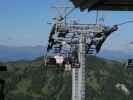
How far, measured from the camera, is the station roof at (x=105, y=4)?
518 centimetres

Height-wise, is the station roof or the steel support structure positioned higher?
the station roof

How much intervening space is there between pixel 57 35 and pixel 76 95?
655cm

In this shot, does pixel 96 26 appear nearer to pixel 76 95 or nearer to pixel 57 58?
pixel 76 95

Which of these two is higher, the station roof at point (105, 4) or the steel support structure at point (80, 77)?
the station roof at point (105, 4)

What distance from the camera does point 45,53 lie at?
5216 centimetres

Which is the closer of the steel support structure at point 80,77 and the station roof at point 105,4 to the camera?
the station roof at point 105,4

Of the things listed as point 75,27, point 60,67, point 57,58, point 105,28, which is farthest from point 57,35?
point 57,58

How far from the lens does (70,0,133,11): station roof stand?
204 inches

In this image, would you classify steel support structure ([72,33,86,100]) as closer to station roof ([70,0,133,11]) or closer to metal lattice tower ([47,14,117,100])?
metal lattice tower ([47,14,117,100])

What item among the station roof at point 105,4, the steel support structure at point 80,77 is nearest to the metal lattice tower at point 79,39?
the steel support structure at point 80,77

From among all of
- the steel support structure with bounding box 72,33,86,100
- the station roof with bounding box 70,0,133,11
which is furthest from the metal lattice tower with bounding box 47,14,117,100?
the station roof with bounding box 70,0,133,11

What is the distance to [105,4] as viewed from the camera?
5285 millimetres

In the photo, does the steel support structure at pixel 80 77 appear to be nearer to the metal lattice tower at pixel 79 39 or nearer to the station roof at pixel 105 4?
the metal lattice tower at pixel 79 39

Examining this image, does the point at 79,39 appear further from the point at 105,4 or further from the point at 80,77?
the point at 105,4
